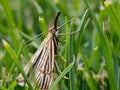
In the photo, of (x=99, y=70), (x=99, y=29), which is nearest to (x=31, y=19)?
(x=99, y=70)

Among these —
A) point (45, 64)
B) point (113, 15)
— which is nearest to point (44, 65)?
point (45, 64)

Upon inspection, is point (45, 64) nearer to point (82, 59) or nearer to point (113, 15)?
point (82, 59)

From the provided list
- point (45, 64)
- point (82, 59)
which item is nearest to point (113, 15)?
point (82, 59)

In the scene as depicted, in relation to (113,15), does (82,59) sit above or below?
below

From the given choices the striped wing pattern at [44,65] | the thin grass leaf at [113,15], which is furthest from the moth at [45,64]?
the thin grass leaf at [113,15]

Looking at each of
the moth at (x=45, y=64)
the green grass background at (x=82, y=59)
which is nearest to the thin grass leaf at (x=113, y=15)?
the green grass background at (x=82, y=59)

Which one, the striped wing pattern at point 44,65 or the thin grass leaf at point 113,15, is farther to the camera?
the thin grass leaf at point 113,15

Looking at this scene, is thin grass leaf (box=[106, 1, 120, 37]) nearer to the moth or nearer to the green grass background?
the green grass background

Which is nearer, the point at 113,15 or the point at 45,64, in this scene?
the point at 45,64

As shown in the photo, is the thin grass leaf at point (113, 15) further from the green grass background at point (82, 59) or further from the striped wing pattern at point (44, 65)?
the striped wing pattern at point (44, 65)
